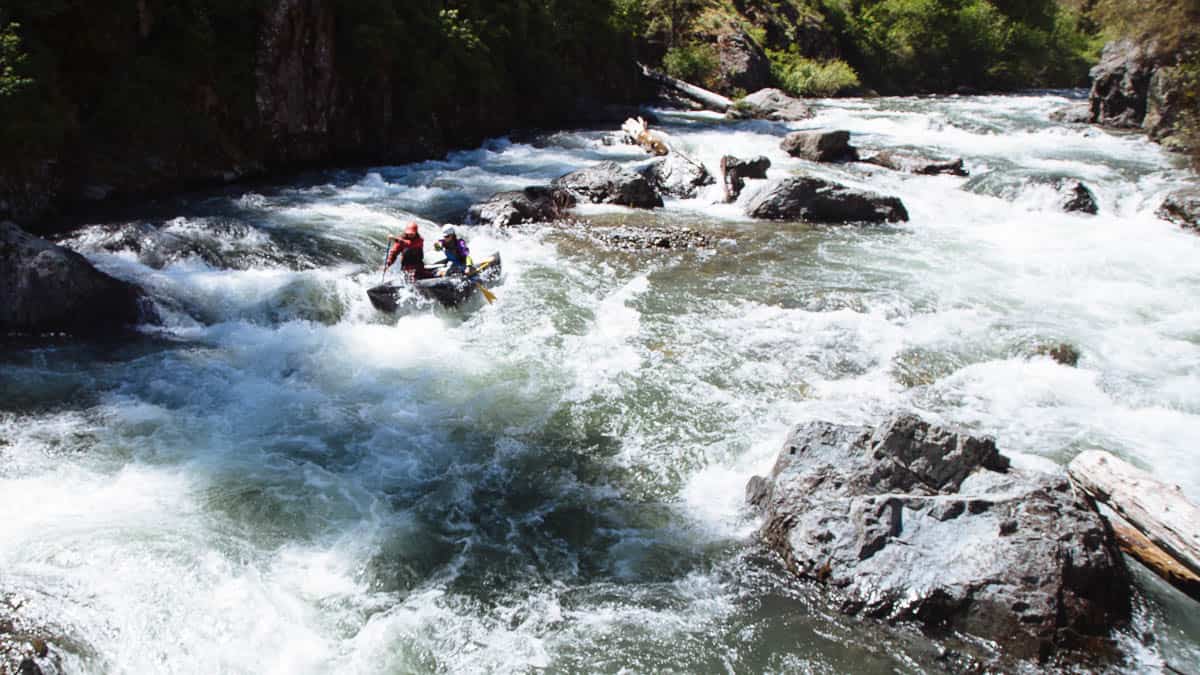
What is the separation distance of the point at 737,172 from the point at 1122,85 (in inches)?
558

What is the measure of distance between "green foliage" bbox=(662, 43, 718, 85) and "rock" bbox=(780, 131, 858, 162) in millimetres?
13342

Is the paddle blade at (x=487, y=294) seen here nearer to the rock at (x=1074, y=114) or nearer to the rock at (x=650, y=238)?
the rock at (x=650, y=238)

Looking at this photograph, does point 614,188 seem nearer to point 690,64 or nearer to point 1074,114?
point 1074,114

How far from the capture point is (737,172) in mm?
15570

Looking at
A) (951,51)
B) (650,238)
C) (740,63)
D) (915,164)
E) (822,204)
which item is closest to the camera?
(650,238)

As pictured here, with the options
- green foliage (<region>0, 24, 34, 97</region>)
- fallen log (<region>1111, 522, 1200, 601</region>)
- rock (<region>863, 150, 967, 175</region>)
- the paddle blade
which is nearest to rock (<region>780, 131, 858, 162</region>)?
rock (<region>863, 150, 967, 175</region>)

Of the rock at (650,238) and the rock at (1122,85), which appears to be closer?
the rock at (650,238)

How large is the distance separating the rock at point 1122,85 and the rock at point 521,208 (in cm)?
1710

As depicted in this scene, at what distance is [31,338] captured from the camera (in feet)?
26.9

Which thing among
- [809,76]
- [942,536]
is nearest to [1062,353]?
[942,536]

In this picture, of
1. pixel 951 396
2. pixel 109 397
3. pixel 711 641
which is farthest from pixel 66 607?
pixel 951 396

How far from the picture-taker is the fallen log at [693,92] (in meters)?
28.0

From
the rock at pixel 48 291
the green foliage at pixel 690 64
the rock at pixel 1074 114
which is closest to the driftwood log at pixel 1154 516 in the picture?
the rock at pixel 48 291

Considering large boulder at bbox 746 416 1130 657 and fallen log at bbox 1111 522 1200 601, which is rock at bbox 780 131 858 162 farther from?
fallen log at bbox 1111 522 1200 601
